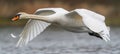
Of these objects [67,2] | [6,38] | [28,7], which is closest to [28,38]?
[6,38]

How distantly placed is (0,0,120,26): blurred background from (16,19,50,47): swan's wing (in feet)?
43.1

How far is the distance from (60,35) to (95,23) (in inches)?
548

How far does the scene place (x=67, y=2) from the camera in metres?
28.8

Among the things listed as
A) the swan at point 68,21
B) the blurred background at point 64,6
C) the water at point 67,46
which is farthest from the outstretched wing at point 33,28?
the blurred background at point 64,6

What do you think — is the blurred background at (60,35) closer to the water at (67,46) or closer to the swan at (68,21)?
the water at (67,46)

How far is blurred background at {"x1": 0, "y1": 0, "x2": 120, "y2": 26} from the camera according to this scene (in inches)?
1054

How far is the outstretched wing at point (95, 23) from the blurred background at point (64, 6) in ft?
48.1

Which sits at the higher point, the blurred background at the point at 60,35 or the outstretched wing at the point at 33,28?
the blurred background at the point at 60,35

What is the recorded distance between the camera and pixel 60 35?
80.8 feet

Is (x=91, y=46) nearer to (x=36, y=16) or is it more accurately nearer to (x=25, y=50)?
(x=25, y=50)

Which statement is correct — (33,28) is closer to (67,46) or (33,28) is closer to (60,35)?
(67,46)

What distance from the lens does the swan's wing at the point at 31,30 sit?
41.3 feet

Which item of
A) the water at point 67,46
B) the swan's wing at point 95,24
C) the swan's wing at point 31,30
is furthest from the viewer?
the water at point 67,46

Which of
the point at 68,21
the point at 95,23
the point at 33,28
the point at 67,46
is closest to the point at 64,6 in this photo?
the point at 67,46
